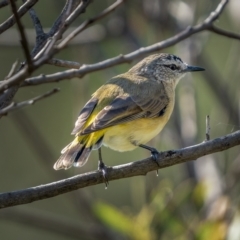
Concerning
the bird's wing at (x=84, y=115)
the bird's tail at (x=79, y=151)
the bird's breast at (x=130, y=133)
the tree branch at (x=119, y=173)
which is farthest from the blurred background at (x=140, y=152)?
the tree branch at (x=119, y=173)

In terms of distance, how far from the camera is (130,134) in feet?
15.5

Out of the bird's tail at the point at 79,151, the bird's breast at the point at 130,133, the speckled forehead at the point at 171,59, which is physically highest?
the bird's tail at the point at 79,151

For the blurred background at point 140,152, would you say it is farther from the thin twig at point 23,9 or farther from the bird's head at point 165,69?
the thin twig at point 23,9

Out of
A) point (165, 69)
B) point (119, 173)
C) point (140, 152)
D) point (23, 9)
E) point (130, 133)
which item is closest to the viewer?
point (23, 9)

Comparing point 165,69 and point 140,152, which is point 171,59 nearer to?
point 165,69

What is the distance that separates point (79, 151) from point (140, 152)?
18.5ft

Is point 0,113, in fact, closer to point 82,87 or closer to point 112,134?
point 112,134

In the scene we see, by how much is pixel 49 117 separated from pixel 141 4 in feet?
12.3

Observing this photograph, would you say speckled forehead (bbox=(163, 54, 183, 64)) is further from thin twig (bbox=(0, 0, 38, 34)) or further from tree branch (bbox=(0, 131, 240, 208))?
thin twig (bbox=(0, 0, 38, 34))

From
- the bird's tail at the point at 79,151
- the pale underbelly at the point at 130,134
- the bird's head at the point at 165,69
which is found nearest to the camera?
the bird's tail at the point at 79,151

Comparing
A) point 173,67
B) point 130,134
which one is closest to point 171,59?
point 173,67

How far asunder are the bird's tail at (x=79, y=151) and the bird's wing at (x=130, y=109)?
13 centimetres

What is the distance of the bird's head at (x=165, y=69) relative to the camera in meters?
5.99

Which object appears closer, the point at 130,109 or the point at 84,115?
the point at 84,115
